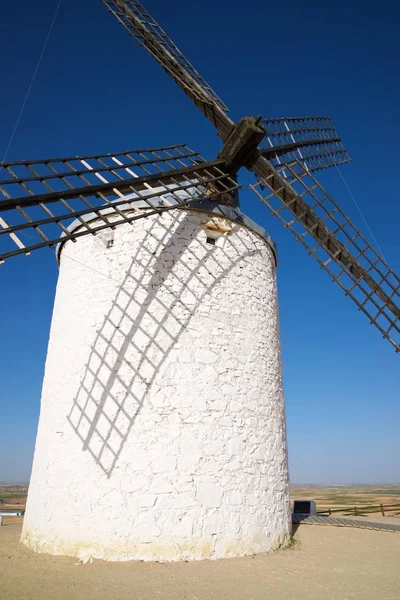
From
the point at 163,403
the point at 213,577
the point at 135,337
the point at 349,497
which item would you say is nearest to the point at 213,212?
the point at 135,337

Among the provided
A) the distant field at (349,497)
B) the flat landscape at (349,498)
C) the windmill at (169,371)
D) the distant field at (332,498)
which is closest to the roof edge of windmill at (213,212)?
the windmill at (169,371)

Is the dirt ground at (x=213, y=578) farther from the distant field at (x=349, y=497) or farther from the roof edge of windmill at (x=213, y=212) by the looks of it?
the distant field at (x=349, y=497)

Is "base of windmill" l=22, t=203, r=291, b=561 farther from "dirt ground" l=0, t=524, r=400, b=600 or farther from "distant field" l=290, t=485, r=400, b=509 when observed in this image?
"distant field" l=290, t=485, r=400, b=509

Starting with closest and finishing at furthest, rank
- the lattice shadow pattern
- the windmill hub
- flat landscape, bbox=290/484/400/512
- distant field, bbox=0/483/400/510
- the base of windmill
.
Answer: the base of windmill
the lattice shadow pattern
the windmill hub
distant field, bbox=0/483/400/510
flat landscape, bbox=290/484/400/512

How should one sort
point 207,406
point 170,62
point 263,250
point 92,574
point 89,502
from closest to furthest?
point 92,574
point 89,502
point 207,406
point 263,250
point 170,62

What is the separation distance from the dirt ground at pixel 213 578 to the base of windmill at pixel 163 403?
0.34m

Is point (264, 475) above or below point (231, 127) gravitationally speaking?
below

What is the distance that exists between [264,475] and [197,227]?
14.9ft

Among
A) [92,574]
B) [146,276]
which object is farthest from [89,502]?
[146,276]

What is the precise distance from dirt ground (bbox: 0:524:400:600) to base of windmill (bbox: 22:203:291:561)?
1.13ft

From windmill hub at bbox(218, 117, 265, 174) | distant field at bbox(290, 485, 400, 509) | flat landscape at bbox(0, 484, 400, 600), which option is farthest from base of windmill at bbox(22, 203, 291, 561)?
distant field at bbox(290, 485, 400, 509)

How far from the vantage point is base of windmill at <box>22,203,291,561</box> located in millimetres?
6184

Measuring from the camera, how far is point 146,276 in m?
7.29

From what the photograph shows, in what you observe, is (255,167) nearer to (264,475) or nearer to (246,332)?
(246,332)
